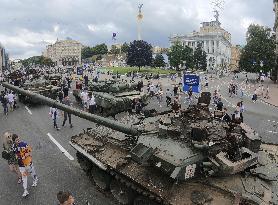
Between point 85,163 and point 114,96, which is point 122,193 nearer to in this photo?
point 85,163

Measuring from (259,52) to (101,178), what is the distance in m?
60.2

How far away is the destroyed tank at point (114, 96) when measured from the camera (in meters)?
23.4

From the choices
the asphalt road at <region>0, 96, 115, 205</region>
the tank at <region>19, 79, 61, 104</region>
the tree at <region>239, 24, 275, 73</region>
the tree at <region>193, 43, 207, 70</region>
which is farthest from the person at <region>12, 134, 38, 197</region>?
the tree at <region>193, 43, 207, 70</region>

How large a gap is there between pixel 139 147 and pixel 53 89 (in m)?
20.5

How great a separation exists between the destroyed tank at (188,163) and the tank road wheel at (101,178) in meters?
0.03

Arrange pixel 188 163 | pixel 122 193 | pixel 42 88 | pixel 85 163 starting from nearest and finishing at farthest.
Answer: pixel 188 163
pixel 122 193
pixel 85 163
pixel 42 88

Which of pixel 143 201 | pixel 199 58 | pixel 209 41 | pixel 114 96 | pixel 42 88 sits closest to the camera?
pixel 143 201

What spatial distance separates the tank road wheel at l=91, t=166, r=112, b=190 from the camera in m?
11.4

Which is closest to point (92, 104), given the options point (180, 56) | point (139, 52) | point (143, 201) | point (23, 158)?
point (23, 158)

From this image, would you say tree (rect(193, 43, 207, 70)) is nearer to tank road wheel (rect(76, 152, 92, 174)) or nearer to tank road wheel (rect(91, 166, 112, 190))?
tank road wheel (rect(76, 152, 92, 174))

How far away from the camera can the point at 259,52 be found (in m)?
66.6

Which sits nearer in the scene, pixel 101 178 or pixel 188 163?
pixel 188 163

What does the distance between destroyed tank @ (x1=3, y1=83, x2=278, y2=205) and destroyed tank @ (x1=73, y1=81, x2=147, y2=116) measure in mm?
11752

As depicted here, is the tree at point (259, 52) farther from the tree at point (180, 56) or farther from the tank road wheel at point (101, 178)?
the tank road wheel at point (101, 178)
